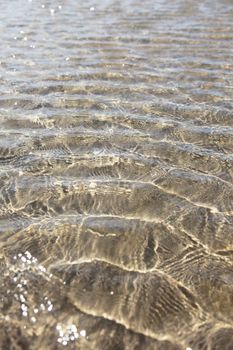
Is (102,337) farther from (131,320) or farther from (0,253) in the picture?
(0,253)

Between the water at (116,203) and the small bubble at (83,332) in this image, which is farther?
the water at (116,203)

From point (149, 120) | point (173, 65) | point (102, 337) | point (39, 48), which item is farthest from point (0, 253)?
point (39, 48)

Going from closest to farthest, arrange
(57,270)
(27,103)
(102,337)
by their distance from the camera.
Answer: (102,337) → (57,270) → (27,103)

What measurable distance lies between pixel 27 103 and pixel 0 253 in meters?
3.89

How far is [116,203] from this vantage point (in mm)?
4477

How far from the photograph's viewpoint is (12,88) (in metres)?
7.74

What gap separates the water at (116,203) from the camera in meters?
3.14

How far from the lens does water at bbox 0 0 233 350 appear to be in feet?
10.3

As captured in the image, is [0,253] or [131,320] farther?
[0,253]

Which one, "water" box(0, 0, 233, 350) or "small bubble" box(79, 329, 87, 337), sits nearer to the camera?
"small bubble" box(79, 329, 87, 337)

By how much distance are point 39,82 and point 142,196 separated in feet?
14.6

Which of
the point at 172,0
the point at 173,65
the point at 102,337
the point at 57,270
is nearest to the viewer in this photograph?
the point at 102,337

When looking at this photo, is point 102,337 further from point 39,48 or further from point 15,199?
point 39,48

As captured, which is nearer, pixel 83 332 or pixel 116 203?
pixel 83 332
